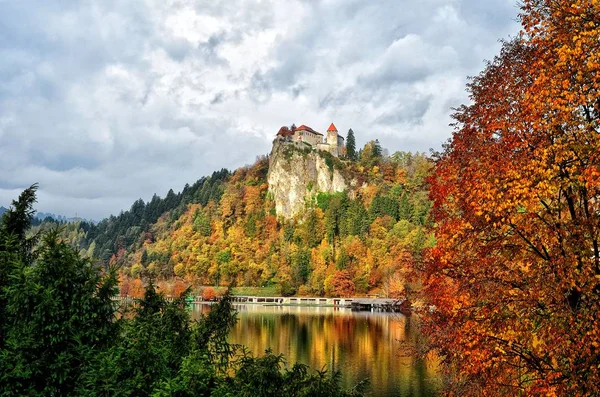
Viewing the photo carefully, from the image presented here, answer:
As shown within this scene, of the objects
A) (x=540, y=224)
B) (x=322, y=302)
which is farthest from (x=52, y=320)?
(x=322, y=302)

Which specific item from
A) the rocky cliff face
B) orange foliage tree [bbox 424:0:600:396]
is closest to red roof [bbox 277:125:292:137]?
the rocky cliff face

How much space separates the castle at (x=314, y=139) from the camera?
164 metres

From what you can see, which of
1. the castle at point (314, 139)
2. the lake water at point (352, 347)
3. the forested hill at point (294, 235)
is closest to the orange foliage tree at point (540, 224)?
the lake water at point (352, 347)

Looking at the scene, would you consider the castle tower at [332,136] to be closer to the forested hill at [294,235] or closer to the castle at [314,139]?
the castle at [314,139]

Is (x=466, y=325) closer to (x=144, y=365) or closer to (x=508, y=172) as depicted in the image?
(x=508, y=172)

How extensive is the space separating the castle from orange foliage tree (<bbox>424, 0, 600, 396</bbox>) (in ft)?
501

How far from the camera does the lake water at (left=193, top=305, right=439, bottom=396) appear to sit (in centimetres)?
3056

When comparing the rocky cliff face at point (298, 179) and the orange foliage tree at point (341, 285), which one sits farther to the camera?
the rocky cliff face at point (298, 179)

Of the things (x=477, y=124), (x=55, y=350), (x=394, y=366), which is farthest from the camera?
(x=394, y=366)

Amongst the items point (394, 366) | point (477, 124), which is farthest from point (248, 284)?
point (477, 124)

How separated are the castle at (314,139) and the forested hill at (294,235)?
741 centimetres

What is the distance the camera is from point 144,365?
8383mm

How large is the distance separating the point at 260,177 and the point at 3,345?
169 m

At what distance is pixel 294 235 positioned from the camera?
141 meters
